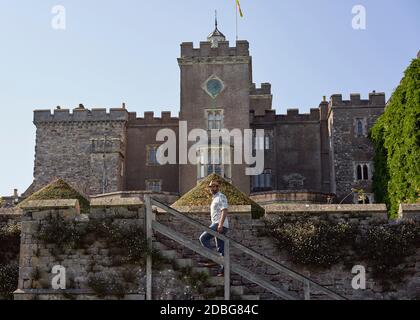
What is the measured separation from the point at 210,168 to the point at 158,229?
29.6 meters

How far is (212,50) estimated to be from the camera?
142 ft

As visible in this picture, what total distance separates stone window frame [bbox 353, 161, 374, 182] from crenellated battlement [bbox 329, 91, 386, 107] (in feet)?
13.5

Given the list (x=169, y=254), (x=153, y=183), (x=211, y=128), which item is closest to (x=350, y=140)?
(x=211, y=128)

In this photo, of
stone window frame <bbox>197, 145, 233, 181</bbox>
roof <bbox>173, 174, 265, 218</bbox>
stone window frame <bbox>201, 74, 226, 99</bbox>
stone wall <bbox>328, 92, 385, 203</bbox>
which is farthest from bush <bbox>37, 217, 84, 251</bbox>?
stone wall <bbox>328, 92, 385, 203</bbox>

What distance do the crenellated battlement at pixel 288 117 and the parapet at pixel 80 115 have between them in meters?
9.57

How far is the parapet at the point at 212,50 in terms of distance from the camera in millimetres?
43281

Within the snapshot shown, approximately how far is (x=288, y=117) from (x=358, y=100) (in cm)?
496

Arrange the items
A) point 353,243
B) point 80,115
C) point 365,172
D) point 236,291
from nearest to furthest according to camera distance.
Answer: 1. point 236,291
2. point 353,243
3. point 365,172
4. point 80,115

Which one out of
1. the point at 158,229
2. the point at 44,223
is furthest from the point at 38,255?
the point at 158,229

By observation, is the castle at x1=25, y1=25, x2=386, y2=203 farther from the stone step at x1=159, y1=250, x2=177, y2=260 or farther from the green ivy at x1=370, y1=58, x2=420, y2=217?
the stone step at x1=159, y1=250, x2=177, y2=260

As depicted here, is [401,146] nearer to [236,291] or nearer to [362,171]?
[362,171]

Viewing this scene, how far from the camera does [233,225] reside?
13961 mm

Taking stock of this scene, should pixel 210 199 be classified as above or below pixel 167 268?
above
